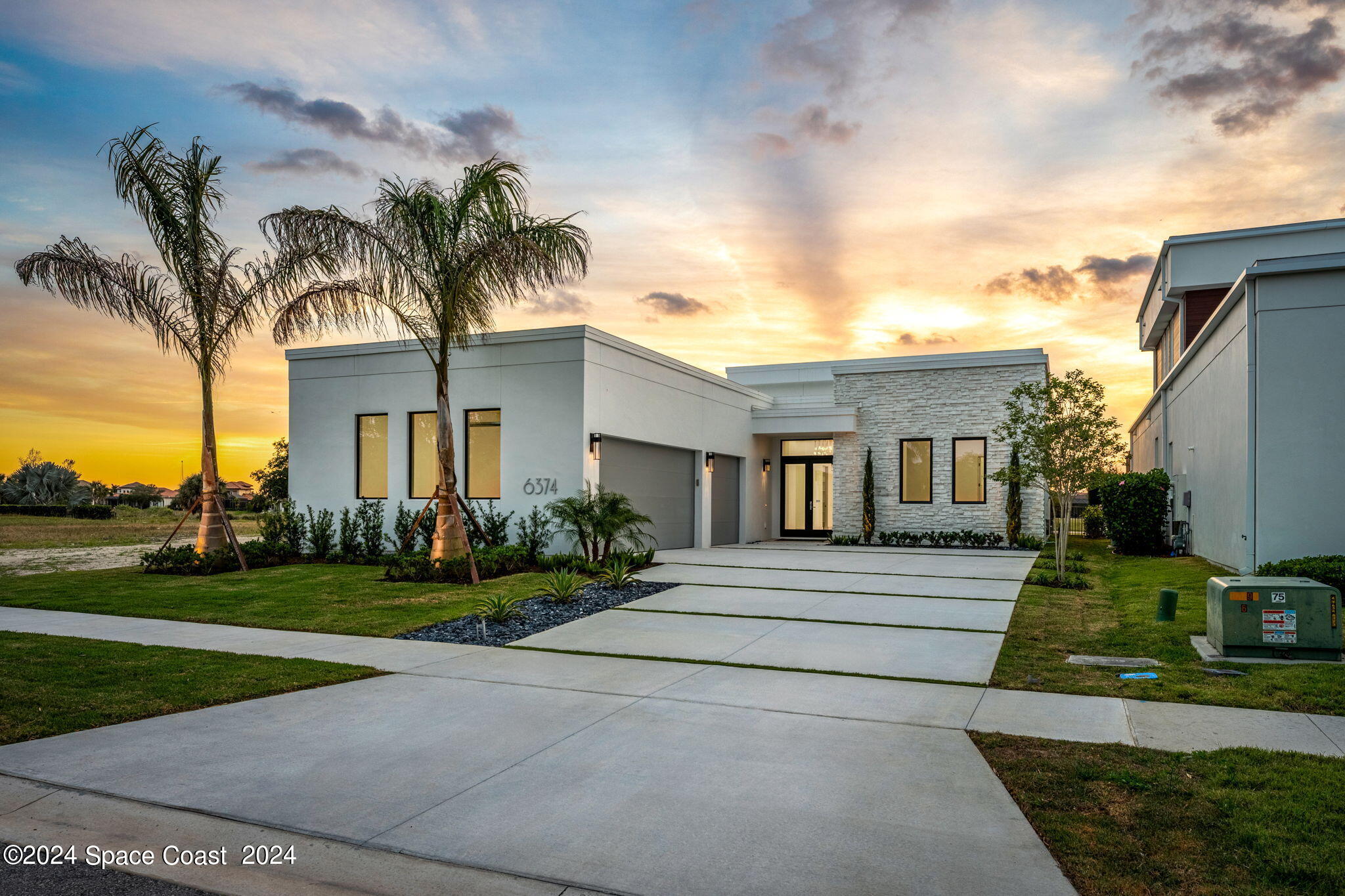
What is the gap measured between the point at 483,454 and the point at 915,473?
12.7 metres

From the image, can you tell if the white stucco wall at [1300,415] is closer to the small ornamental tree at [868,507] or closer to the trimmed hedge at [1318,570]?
the trimmed hedge at [1318,570]

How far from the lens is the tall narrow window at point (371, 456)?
17.6 meters

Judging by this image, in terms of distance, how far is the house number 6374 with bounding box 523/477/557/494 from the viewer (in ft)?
51.6

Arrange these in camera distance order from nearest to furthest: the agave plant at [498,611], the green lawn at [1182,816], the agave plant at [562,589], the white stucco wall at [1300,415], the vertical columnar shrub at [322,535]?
the green lawn at [1182,816] < the agave plant at [498,611] < the white stucco wall at [1300,415] < the agave plant at [562,589] < the vertical columnar shrub at [322,535]

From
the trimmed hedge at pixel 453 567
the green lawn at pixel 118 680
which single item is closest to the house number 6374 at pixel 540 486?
the trimmed hedge at pixel 453 567

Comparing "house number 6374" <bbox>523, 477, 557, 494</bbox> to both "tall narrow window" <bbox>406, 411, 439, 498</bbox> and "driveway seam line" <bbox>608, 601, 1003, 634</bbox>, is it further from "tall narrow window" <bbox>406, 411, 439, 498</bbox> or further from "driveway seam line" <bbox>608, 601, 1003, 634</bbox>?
"driveway seam line" <bbox>608, 601, 1003, 634</bbox>

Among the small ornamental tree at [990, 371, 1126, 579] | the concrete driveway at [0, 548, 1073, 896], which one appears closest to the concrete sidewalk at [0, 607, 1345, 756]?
the concrete driveway at [0, 548, 1073, 896]

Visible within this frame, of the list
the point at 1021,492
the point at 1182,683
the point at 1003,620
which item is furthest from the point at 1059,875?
the point at 1021,492

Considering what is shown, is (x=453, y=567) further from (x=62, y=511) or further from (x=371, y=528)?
(x=62, y=511)

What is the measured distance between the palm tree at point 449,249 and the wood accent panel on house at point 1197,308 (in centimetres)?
1855

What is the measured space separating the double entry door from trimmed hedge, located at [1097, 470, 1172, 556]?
8425 mm

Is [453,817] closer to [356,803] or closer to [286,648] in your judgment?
→ [356,803]

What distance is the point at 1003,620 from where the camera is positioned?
31.8 ft

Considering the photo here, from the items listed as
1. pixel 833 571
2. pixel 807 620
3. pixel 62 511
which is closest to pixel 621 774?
pixel 807 620
